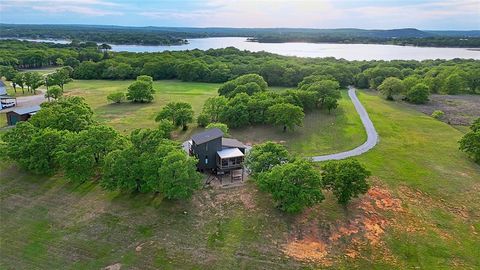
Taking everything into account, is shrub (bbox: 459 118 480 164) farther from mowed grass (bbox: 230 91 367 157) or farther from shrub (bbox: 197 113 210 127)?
shrub (bbox: 197 113 210 127)

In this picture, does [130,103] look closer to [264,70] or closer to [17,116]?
[17,116]

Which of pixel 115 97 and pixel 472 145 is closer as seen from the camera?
pixel 472 145

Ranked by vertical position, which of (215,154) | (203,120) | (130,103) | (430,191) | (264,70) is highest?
(264,70)

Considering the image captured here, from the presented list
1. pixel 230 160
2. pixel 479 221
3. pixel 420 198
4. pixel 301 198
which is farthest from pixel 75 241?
pixel 479 221

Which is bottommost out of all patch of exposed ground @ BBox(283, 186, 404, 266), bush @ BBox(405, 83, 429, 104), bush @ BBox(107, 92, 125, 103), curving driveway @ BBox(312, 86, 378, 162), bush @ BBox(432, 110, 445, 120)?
patch of exposed ground @ BBox(283, 186, 404, 266)

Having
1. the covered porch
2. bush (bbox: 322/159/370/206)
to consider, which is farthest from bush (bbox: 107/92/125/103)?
bush (bbox: 322/159/370/206)

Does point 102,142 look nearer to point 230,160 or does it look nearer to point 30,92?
point 230,160

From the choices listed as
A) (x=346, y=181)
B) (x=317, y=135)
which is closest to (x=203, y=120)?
(x=317, y=135)
